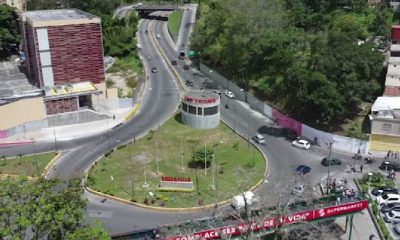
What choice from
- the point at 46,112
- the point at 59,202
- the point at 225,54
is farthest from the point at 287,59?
the point at 59,202

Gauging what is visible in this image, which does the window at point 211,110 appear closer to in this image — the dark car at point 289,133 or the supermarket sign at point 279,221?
the dark car at point 289,133

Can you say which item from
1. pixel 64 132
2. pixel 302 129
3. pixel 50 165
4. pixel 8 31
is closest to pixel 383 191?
pixel 302 129

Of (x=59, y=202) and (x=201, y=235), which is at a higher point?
(x=59, y=202)

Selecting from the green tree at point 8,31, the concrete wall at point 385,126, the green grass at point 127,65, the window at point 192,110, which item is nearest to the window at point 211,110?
the window at point 192,110

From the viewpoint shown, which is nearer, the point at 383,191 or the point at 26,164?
the point at 383,191

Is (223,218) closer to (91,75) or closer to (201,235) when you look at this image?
(201,235)

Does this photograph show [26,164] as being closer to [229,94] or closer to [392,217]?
[229,94]
